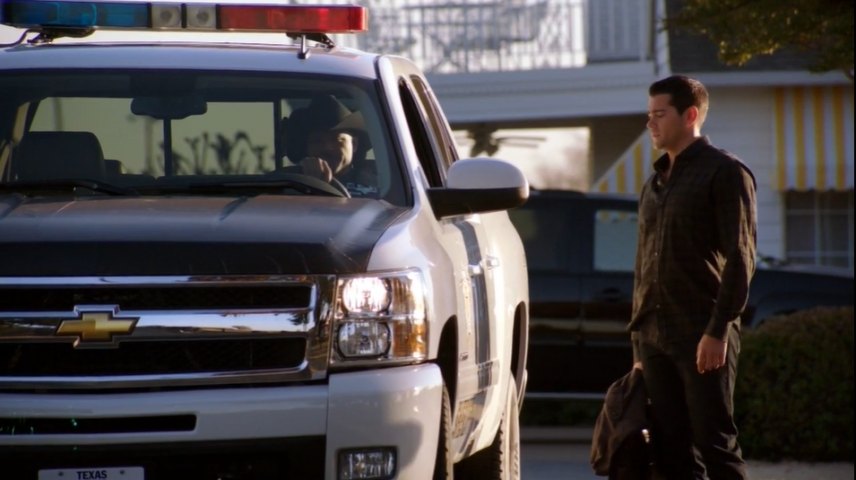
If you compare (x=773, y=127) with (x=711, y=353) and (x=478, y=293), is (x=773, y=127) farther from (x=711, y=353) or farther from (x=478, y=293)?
(x=478, y=293)

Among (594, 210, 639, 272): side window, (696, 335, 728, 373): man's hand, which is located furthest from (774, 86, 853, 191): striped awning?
(696, 335, 728, 373): man's hand

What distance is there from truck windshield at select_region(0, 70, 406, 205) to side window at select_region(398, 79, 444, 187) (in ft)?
1.34

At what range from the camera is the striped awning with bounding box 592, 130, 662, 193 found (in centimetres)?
1944

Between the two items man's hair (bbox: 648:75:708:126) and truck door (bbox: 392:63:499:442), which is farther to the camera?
man's hair (bbox: 648:75:708:126)

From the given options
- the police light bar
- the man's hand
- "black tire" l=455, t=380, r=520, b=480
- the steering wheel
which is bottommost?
"black tire" l=455, t=380, r=520, b=480

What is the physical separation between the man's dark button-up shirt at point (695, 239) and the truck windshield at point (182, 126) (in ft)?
4.21

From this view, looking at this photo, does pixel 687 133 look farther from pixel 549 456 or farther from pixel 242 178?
pixel 549 456

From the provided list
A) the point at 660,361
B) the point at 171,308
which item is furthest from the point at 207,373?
the point at 660,361

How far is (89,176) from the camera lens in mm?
5773

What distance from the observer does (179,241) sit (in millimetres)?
4727

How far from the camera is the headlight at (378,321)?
15.6ft

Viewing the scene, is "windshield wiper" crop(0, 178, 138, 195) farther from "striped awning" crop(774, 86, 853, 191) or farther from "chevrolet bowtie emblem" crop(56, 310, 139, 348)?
"striped awning" crop(774, 86, 853, 191)

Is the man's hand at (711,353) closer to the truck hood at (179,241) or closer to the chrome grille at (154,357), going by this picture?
the truck hood at (179,241)

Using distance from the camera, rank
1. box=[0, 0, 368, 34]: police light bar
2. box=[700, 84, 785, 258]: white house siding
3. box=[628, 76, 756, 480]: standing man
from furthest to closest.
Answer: box=[700, 84, 785, 258]: white house siding
box=[628, 76, 756, 480]: standing man
box=[0, 0, 368, 34]: police light bar
